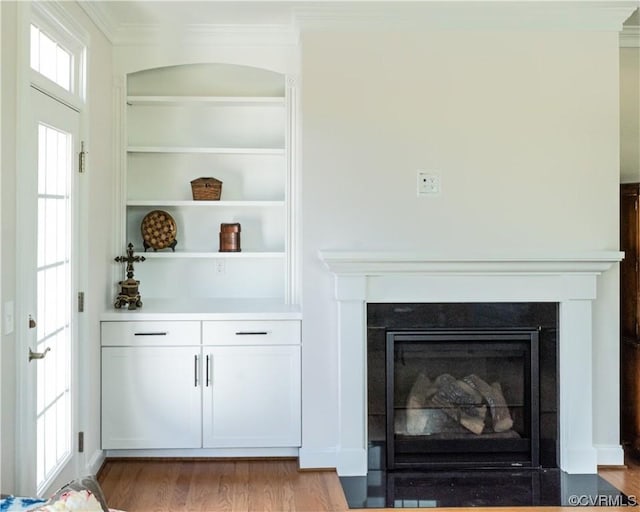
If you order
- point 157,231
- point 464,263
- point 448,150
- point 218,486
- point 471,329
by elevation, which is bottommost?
point 218,486

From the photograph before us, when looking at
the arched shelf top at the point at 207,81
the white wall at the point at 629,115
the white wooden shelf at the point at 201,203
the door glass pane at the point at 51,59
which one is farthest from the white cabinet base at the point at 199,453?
the white wall at the point at 629,115

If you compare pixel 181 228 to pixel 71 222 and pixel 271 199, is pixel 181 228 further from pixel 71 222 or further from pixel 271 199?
pixel 71 222

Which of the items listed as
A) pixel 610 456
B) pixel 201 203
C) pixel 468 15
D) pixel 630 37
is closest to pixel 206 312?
pixel 201 203

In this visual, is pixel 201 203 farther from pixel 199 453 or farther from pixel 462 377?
pixel 462 377

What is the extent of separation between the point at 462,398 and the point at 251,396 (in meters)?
1.21

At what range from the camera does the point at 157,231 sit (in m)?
4.06

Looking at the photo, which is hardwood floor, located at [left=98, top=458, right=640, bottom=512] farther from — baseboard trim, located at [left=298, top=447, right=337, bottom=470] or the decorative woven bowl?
the decorative woven bowl

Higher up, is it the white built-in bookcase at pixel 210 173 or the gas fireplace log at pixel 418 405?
the white built-in bookcase at pixel 210 173

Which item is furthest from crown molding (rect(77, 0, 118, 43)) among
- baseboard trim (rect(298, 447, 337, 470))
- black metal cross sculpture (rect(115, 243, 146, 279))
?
baseboard trim (rect(298, 447, 337, 470))

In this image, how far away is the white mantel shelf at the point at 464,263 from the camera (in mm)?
3406

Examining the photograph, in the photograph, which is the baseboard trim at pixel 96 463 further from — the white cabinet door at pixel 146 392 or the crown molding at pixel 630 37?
the crown molding at pixel 630 37

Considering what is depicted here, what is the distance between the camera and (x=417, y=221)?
3588mm

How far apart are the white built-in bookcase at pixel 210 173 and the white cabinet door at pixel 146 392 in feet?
2.07

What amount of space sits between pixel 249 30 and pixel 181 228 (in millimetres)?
1315
